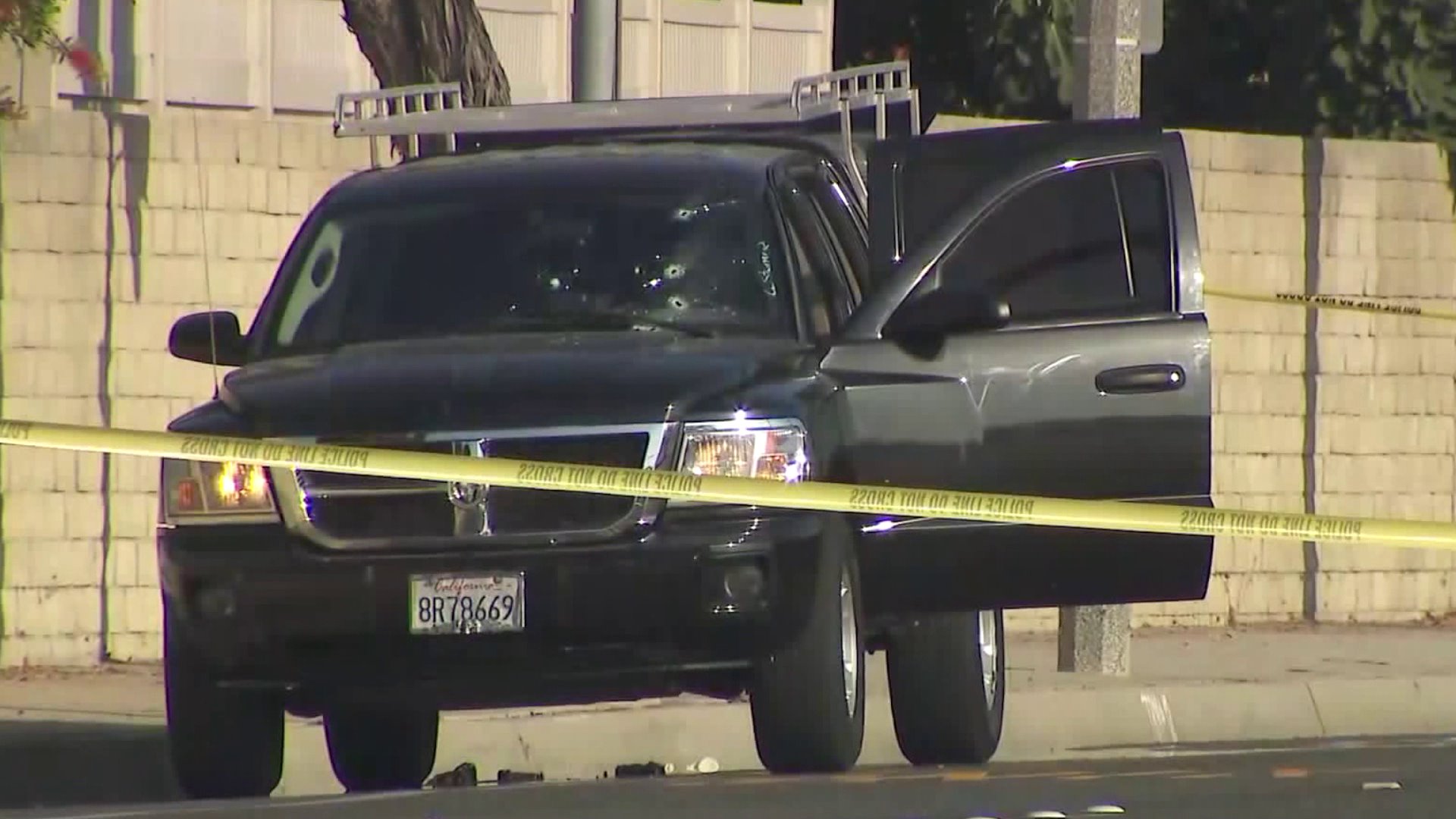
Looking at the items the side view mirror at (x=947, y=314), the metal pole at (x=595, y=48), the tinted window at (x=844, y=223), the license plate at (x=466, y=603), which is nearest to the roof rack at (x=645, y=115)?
the tinted window at (x=844, y=223)

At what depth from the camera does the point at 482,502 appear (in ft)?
25.1

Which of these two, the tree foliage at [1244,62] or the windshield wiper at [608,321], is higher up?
the tree foliage at [1244,62]

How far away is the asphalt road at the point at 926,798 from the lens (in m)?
7.61

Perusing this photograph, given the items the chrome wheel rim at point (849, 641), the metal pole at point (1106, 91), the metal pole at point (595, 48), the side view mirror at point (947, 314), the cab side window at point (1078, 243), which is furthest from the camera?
the metal pole at point (1106, 91)

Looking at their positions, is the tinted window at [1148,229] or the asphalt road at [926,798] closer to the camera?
the asphalt road at [926,798]

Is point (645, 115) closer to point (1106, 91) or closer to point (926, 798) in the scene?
point (1106, 91)

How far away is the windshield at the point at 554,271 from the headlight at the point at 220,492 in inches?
35.9

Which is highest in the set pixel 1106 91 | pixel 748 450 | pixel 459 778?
pixel 1106 91

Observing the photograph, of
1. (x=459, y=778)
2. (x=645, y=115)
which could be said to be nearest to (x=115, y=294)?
(x=645, y=115)

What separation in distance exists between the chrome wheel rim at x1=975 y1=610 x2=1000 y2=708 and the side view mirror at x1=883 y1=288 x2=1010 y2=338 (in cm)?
153

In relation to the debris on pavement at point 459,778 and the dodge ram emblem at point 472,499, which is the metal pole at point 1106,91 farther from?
the dodge ram emblem at point 472,499

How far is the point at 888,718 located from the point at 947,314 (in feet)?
9.49

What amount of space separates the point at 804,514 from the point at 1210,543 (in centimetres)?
163

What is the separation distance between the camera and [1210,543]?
28.9 ft
